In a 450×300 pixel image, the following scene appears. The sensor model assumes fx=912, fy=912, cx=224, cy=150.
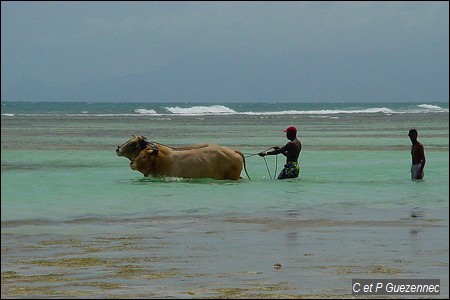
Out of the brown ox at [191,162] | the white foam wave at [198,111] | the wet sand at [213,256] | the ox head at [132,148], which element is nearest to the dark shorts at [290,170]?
the brown ox at [191,162]

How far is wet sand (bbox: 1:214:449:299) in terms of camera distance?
24.3 feet

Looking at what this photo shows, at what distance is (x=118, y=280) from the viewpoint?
775 centimetres

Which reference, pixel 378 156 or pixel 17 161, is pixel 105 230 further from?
pixel 378 156

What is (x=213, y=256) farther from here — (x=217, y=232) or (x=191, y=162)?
(x=191, y=162)

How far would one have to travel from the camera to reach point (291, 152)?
16922 mm

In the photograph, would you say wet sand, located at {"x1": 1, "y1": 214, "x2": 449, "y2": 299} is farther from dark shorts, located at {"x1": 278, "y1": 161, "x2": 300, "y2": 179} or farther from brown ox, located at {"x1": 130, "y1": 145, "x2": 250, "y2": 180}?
dark shorts, located at {"x1": 278, "y1": 161, "x2": 300, "y2": 179}

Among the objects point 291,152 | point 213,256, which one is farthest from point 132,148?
point 213,256

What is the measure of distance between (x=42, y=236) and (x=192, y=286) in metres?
3.68

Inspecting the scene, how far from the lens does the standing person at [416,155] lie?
54.3ft

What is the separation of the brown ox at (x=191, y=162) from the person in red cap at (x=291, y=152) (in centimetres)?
67

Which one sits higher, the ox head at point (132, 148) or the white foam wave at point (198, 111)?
the ox head at point (132, 148)

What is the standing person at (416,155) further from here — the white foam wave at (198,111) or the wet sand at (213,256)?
the white foam wave at (198,111)

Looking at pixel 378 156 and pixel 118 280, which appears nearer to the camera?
pixel 118 280

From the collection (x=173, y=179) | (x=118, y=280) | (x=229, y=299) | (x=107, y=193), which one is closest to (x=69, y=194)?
(x=107, y=193)
